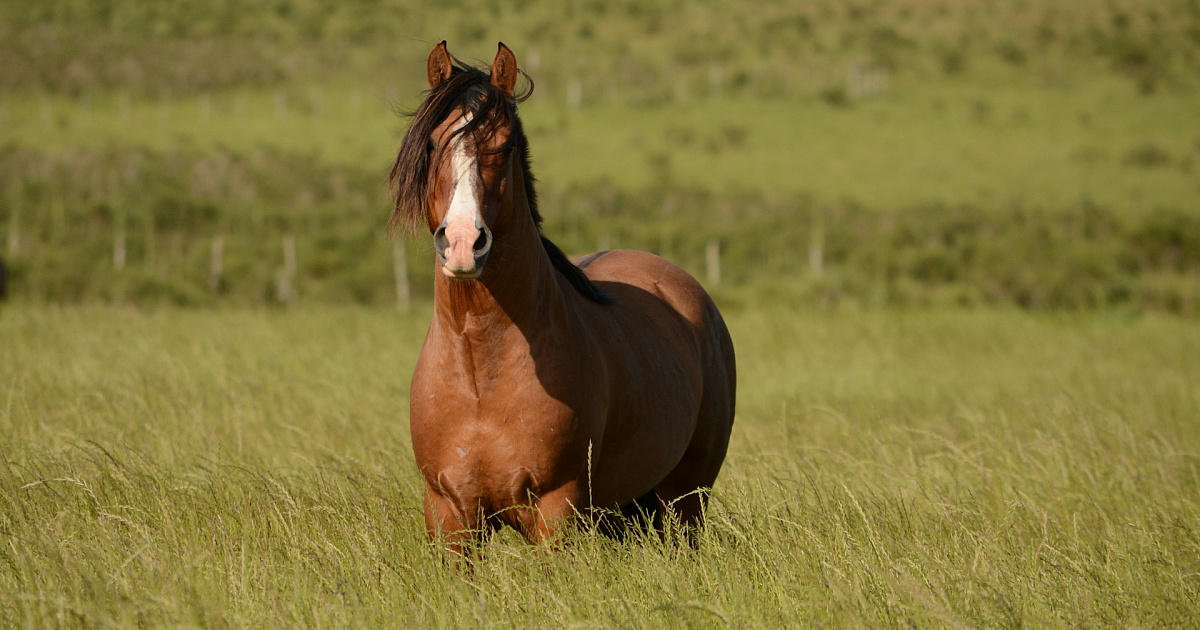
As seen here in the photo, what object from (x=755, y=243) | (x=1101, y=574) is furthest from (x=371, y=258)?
(x=1101, y=574)

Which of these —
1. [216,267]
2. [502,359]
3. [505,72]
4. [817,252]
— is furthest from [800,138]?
[502,359]

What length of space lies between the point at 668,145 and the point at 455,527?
26804 mm

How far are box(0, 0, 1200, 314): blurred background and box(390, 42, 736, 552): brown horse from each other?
1.08ft

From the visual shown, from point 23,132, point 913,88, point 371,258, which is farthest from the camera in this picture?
point 913,88

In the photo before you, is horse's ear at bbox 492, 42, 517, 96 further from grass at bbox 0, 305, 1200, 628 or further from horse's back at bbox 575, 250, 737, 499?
grass at bbox 0, 305, 1200, 628

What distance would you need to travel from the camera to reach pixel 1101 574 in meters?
3.14

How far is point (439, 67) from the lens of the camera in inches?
120

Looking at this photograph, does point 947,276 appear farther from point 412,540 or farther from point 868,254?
point 412,540

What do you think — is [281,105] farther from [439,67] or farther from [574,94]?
[439,67]

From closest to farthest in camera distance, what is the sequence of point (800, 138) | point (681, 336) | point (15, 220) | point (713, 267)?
point (681, 336) → point (713, 267) → point (15, 220) → point (800, 138)

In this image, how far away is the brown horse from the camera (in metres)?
2.81

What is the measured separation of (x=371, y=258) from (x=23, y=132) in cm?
1536

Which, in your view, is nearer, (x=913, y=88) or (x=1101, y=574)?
(x=1101, y=574)

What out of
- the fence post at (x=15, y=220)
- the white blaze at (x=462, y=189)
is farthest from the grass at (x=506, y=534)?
the fence post at (x=15, y=220)
